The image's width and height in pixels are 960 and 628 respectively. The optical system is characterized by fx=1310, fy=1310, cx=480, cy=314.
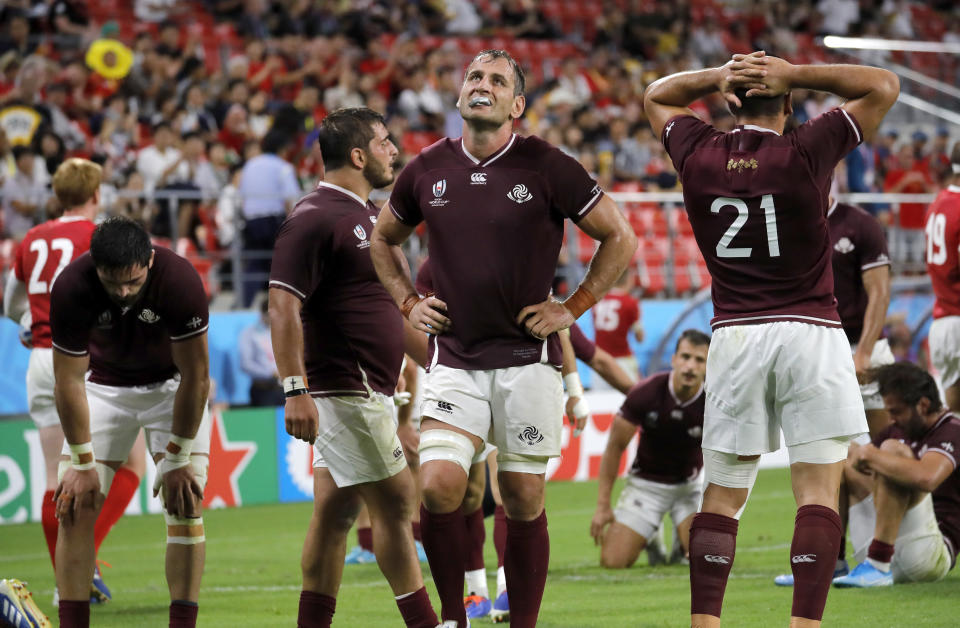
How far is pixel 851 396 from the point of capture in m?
5.15

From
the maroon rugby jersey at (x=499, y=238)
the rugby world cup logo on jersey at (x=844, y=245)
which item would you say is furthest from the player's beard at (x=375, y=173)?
the rugby world cup logo on jersey at (x=844, y=245)

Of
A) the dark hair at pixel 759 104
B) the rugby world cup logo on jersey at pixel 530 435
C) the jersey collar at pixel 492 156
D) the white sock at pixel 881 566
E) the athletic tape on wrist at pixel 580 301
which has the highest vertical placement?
the dark hair at pixel 759 104

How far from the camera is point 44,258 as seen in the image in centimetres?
787

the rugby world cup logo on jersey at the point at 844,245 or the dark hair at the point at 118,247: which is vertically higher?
the dark hair at the point at 118,247

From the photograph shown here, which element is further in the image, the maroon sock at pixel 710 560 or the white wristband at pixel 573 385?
the white wristband at pixel 573 385

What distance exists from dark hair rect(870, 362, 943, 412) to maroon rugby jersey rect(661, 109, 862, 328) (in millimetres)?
2718

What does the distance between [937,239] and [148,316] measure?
558 centimetres

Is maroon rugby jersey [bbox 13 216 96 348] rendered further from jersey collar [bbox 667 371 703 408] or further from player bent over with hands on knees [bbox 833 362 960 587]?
player bent over with hands on knees [bbox 833 362 960 587]

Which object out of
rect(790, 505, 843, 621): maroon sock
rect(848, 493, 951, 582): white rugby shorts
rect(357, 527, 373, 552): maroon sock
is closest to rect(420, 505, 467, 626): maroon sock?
rect(790, 505, 843, 621): maroon sock

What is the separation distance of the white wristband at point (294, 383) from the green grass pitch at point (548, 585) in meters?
1.99

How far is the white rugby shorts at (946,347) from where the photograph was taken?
9.05 metres

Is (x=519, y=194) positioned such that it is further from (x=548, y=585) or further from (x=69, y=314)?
(x=548, y=585)

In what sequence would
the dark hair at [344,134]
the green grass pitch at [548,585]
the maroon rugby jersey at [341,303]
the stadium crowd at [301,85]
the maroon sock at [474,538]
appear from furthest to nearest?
the stadium crowd at [301,85]
the maroon sock at [474,538]
the green grass pitch at [548,585]
the dark hair at [344,134]
the maroon rugby jersey at [341,303]

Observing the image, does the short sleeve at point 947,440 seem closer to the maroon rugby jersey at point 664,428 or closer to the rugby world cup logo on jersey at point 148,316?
the maroon rugby jersey at point 664,428
